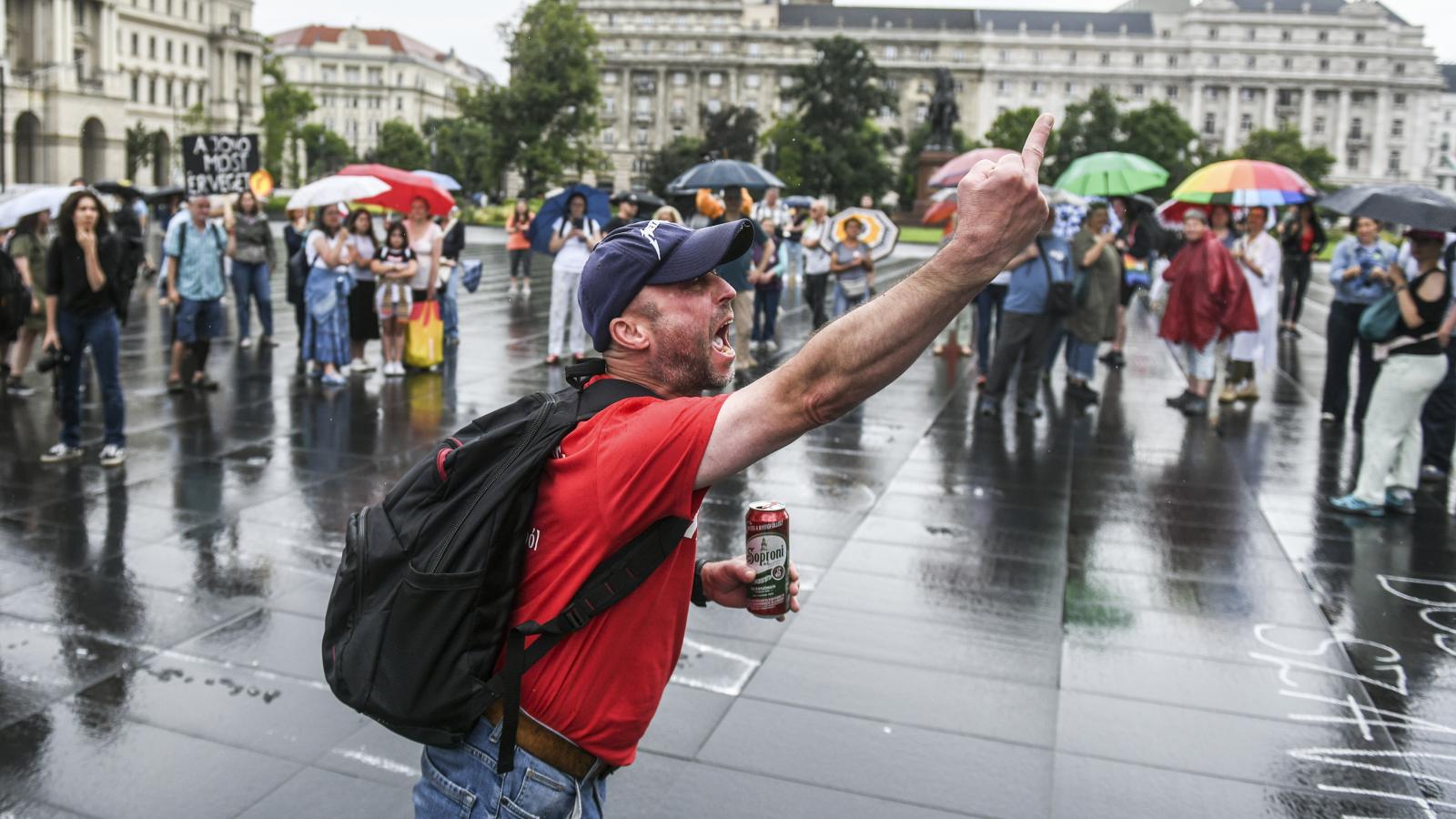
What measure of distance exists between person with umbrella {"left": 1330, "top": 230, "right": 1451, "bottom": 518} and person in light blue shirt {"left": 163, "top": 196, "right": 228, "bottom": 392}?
8.79 meters

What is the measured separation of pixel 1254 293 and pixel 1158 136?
82861 millimetres

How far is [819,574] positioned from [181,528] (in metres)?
Result: 3.35

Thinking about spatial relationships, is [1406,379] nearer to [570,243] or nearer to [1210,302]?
[1210,302]

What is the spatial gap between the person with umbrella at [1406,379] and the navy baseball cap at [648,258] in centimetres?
649

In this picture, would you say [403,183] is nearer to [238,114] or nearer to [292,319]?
[292,319]

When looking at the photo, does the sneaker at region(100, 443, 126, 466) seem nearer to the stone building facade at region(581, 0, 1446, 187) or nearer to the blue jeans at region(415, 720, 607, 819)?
the blue jeans at region(415, 720, 607, 819)

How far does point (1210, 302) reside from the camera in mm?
10688

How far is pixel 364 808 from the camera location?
3.62 metres

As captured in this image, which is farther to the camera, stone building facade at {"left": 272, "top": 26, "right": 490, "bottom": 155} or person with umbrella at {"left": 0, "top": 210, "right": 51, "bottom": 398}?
stone building facade at {"left": 272, "top": 26, "right": 490, "bottom": 155}

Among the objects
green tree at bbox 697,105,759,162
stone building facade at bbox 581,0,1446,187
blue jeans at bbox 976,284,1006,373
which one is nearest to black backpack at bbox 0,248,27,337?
blue jeans at bbox 976,284,1006,373

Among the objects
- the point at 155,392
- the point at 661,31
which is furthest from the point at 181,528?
the point at 661,31

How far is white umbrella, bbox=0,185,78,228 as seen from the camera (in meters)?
8.66

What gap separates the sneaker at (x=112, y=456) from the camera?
25.6ft

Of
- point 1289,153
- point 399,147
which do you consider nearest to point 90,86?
point 399,147
